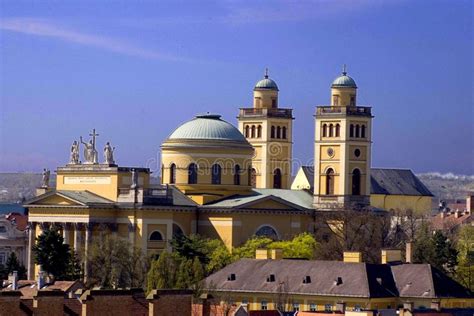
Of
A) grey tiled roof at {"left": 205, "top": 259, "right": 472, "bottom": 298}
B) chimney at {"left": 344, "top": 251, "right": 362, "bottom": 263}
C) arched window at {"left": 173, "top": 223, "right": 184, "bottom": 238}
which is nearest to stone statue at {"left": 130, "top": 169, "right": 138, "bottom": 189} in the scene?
arched window at {"left": 173, "top": 223, "right": 184, "bottom": 238}

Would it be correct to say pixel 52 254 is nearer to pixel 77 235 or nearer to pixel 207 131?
pixel 77 235

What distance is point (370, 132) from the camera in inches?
6624

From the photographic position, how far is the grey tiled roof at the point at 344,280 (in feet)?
354

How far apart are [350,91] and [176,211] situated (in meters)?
27.2

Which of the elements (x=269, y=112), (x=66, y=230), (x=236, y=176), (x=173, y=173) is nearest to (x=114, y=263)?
(x=66, y=230)

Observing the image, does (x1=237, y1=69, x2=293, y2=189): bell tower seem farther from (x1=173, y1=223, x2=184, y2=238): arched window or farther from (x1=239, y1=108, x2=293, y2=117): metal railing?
(x1=173, y1=223, x2=184, y2=238): arched window

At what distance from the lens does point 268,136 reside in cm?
17450

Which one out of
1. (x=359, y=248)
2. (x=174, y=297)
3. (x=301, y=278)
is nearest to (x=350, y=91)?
Result: (x=359, y=248)

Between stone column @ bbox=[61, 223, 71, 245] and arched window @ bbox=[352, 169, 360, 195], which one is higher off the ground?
arched window @ bbox=[352, 169, 360, 195]

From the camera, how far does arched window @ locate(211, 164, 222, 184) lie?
15512 cm

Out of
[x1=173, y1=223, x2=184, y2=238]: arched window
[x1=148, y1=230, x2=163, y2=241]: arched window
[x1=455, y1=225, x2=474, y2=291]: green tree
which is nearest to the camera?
[x1=455, y1=225, x2=474, y2=291]: green tree

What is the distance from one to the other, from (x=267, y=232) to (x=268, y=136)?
23.5 meters

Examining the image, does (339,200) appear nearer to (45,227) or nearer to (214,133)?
(214,133)

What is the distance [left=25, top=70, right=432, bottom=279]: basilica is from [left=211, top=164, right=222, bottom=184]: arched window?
0.07 metres
